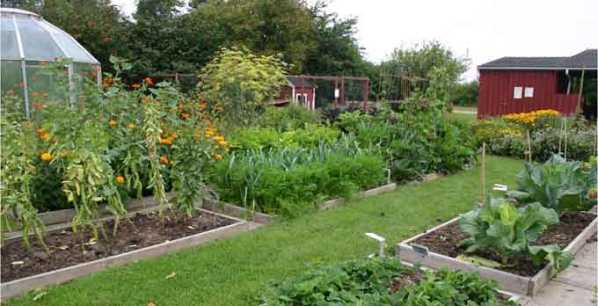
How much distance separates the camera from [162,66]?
20.8 metres

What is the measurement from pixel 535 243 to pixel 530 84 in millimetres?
18133

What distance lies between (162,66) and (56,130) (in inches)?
694

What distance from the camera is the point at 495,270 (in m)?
3.90

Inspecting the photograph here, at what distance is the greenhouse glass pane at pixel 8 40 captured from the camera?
10.3 metres

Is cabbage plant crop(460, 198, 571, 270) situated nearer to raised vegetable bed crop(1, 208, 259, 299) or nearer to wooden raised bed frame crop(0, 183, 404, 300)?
wooden raised bed frame crop(0, 183, 404, 300)

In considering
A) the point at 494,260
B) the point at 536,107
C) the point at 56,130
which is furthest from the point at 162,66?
the point at 494,260

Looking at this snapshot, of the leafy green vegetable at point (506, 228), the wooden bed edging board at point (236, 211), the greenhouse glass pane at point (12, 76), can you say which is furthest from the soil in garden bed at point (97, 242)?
the greenhouse glass pane at point (12, 76)

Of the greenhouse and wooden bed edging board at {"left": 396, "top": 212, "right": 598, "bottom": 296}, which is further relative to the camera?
the greenhouse

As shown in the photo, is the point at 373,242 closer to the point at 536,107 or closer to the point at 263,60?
the point at 263,60

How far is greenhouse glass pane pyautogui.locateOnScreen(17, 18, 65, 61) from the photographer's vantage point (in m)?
10.9

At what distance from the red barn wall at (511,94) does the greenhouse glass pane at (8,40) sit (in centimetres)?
1786

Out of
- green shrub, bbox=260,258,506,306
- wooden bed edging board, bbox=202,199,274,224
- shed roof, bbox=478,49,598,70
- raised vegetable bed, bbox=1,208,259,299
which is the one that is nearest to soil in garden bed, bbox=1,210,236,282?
raised vegetable bed, bbox=1,208,259,299

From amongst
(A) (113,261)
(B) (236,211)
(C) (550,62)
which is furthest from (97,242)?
(C) (550,62)

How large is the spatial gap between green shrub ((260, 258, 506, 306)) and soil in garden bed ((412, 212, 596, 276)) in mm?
719
